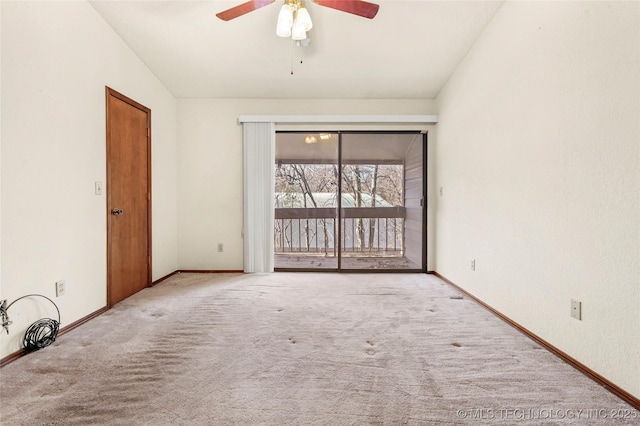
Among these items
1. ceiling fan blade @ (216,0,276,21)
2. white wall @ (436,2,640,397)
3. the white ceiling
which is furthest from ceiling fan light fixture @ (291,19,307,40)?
white wall @ (436,2,640,397)

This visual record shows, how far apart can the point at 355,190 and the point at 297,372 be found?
279cm

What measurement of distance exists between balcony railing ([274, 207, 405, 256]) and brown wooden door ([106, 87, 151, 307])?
1684 millimetres

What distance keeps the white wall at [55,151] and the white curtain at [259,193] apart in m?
1.45

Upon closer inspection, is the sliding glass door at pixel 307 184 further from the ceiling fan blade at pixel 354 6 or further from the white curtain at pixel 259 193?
the ceiling fan blade at pixel 354 6

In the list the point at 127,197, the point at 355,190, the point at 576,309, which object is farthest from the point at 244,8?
the point at 576,309

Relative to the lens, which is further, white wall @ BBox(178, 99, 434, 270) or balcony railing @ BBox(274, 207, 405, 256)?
balcony railing @ BBox(274, 207, 405, 256)

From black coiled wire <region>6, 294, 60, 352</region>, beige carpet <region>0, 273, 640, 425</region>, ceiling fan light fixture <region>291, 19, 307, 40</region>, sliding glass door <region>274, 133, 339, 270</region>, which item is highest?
ceiling fan light fixture <region>291, 19, 307, 40</region>

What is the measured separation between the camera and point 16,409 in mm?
1286

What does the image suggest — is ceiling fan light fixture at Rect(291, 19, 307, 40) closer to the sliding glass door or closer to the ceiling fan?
the ceiling fan

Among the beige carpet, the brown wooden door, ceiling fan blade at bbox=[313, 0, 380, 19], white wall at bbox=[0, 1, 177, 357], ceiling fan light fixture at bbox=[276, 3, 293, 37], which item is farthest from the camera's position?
the brown wooden door

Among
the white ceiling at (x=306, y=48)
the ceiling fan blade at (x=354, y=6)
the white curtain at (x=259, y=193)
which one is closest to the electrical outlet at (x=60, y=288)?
the white curtain at (x=259, y=193)

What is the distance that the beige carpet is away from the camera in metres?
1.26

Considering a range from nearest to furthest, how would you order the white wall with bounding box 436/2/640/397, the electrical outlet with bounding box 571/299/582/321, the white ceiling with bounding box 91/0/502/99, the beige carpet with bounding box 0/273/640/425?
the beige carpet with bounding box 0/273/640/425
the white wall with bounding box 436/2/640/397
the electrical outlet with bounding box 571/299/582/321
the white ceiling with bounding box 91/0/502/99

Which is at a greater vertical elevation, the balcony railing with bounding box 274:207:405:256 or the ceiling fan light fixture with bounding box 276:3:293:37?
the ceiling fan light fixture with bounding box 276:3:293:37
